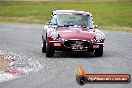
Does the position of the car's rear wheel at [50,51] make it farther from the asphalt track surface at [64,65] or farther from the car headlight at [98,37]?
the car headlight at [98,37]

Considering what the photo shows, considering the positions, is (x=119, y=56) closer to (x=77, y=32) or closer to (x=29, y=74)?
(x=77, y=32)

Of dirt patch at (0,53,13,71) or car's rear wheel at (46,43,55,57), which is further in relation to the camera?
car's rear wheel at (46,43,55,57)

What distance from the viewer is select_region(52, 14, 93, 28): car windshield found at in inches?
689

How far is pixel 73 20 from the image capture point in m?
17.6

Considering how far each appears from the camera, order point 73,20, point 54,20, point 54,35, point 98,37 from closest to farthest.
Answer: point 54,35 → point 98,37 → point 73,20 → point 54,20

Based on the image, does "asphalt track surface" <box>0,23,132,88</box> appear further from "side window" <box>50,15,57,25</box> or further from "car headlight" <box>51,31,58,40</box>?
"side window" <box>50,15,57,25</box>

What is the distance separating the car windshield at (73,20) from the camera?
17.5 meters

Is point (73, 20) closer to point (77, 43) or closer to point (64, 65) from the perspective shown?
point (77, 43)

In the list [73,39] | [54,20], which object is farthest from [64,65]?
[54,20]

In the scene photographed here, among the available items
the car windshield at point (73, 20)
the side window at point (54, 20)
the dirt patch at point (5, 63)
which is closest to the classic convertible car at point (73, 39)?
the car windshield at point (73, 20)

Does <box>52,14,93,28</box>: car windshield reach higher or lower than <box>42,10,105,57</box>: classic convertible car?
higher

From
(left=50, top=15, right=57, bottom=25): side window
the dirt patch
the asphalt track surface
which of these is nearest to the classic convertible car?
the asphalt track surface

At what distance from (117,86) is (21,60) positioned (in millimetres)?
6322

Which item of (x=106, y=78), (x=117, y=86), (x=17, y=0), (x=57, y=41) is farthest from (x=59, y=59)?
(x=17, y=0)
